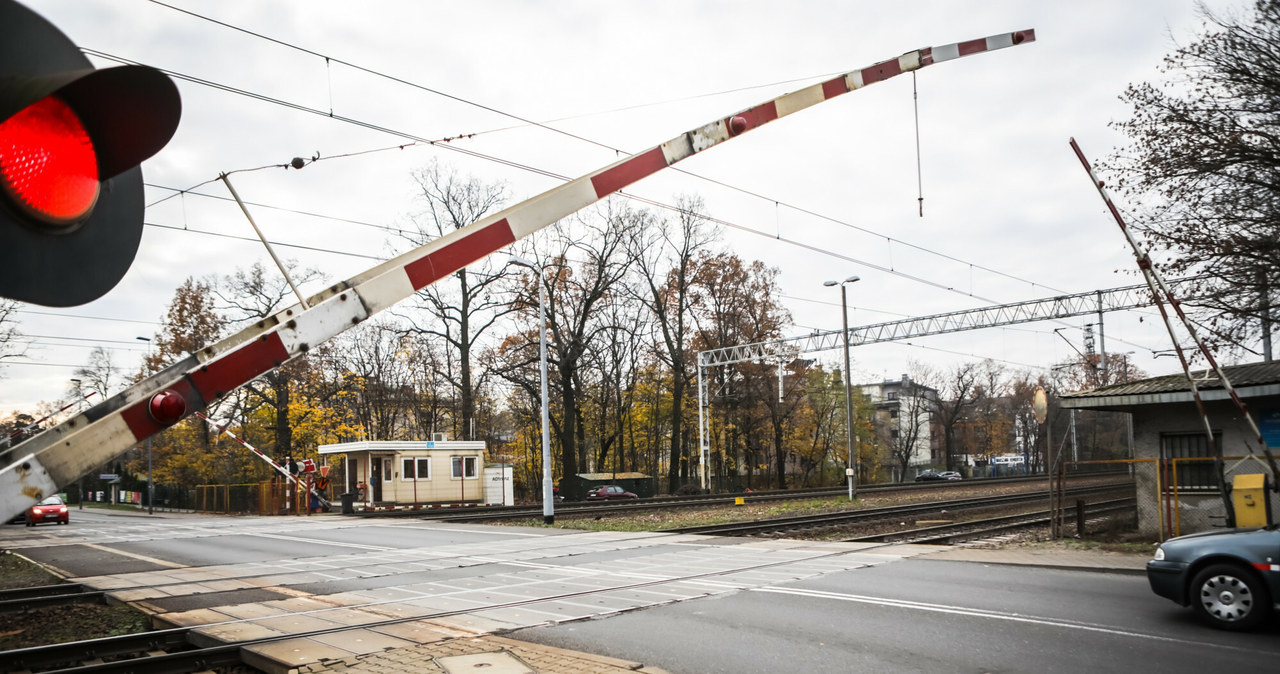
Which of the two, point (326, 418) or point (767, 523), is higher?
point (326, 418)

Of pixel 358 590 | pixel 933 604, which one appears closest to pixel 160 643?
pixel 358 590

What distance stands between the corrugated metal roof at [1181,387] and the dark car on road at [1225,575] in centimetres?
709

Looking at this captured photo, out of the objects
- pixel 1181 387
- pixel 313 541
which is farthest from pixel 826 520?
pixel 313 541

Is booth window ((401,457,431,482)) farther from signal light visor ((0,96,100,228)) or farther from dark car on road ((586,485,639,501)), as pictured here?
signal light visor ((0,96,100,228))

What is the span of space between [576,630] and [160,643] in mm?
4185

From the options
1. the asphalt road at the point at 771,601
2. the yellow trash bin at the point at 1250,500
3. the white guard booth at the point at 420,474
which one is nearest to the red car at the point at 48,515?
the white guard booth at the point at 420,474

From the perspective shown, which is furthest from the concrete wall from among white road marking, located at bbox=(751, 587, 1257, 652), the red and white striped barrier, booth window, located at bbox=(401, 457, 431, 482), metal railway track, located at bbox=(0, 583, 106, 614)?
booth window, located at bbox=(401, 457, 431, 482)

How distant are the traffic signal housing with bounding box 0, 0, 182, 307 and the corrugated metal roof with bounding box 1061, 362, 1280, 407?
17302 mm

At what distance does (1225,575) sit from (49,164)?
34.4 ft

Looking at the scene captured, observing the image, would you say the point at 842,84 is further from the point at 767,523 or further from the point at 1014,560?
the point at 767,523

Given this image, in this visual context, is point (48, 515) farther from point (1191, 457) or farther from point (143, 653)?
point (1191, 457)

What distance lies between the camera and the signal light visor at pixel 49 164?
156 centimetres

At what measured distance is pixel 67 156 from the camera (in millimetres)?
1680

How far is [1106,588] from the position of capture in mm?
11461
